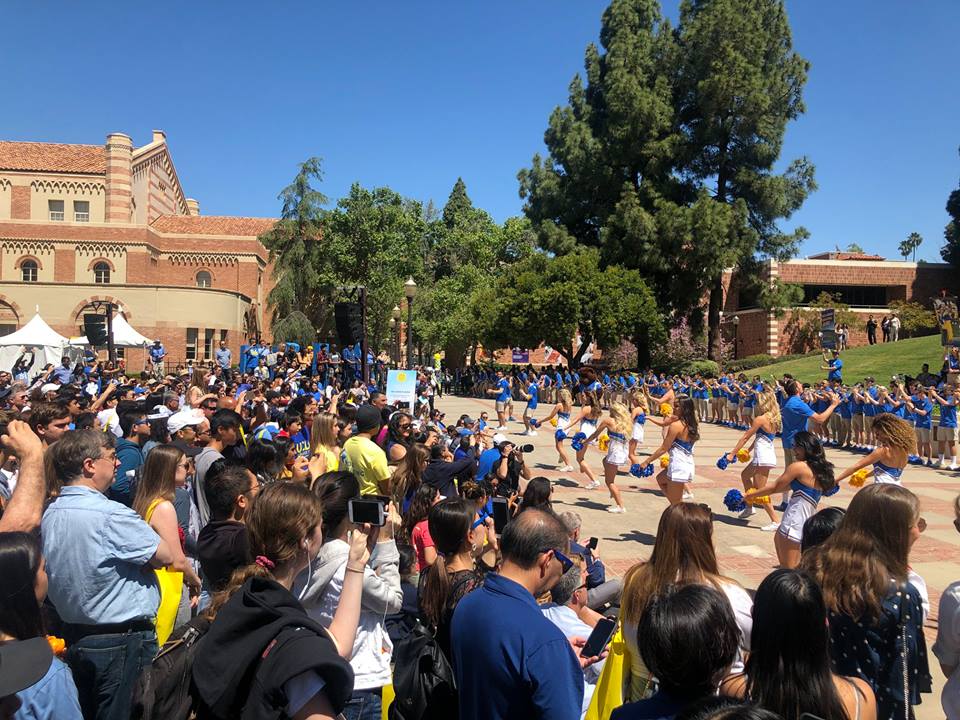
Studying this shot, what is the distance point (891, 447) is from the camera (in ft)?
22.2

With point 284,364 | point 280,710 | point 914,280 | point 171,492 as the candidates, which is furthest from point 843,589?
point 914,280

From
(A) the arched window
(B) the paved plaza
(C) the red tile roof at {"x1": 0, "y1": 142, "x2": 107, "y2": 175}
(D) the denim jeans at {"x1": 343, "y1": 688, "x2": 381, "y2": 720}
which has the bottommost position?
(B) the paved plaza

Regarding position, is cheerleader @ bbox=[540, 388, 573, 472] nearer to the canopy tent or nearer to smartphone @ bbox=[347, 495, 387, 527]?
smartphone @ bbox=[347, 495, 387, 527]

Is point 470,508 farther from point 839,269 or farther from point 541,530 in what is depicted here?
point 839,269

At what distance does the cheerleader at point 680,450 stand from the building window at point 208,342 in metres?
36.3

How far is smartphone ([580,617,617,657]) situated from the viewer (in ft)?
9.30

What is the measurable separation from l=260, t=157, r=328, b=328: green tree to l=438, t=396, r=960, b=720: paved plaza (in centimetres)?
3633

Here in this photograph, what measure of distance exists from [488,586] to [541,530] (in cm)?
30

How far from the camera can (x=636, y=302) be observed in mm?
37000

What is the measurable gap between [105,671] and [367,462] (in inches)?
119

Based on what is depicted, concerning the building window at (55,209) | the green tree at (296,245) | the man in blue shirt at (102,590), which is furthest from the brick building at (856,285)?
the man in blue shirt at (102,590)

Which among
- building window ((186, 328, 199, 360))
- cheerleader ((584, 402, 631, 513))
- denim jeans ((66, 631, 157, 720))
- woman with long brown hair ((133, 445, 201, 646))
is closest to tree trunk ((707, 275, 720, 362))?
building window ((186, 328, 199, 360))

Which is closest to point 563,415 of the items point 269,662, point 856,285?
point 269,662

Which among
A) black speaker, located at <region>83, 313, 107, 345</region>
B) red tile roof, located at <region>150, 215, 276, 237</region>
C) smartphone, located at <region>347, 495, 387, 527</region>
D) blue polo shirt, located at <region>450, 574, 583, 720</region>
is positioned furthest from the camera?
red tile roof, located at <region>150, 215, 276, 237</region>
